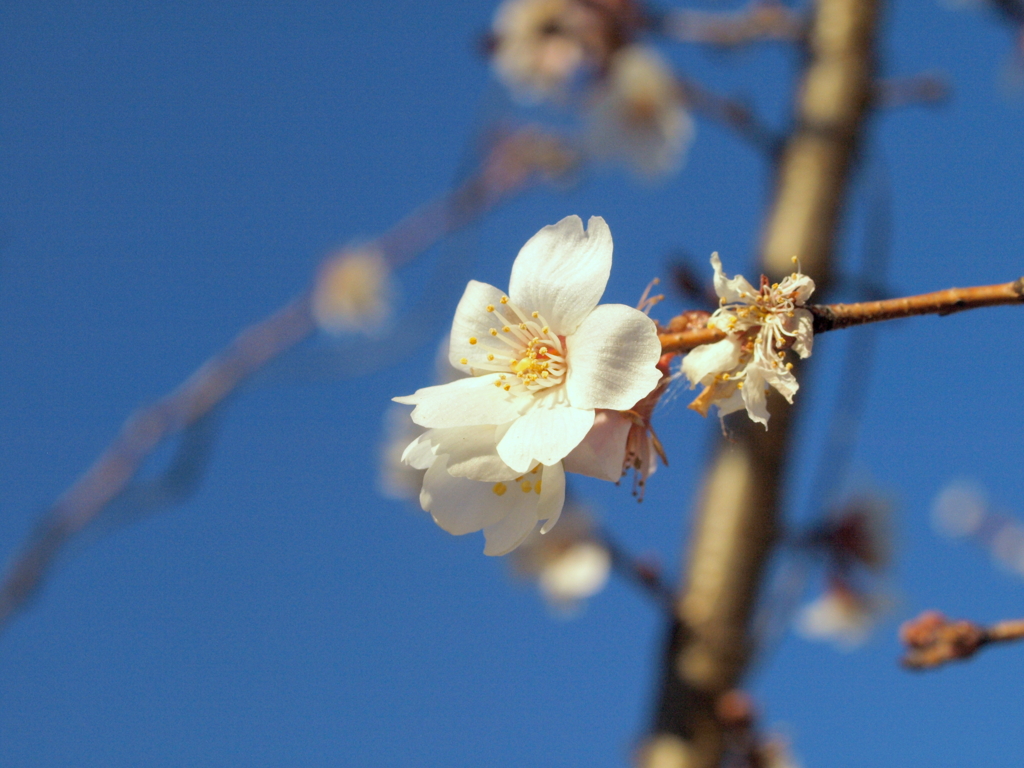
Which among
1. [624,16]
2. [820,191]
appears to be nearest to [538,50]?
[624,16]

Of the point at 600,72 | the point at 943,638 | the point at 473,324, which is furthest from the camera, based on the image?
the point at 600,72

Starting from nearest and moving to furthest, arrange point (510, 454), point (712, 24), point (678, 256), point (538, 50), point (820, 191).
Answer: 1. point (510, 454)
2. point (678, 256)
3. point (820, 191)
4. point (712, 24)
5. point (538, 50)

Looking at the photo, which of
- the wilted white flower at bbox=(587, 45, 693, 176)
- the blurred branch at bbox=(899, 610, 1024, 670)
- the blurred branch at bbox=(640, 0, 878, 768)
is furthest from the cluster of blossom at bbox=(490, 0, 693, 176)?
the blurred branch at bbox=(899, 610, 1024, 670)

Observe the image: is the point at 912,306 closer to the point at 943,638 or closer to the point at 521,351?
the point at 521,351

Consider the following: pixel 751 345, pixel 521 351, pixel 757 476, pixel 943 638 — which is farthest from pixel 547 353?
pixel 757 476

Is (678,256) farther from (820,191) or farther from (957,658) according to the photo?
(957,658)
